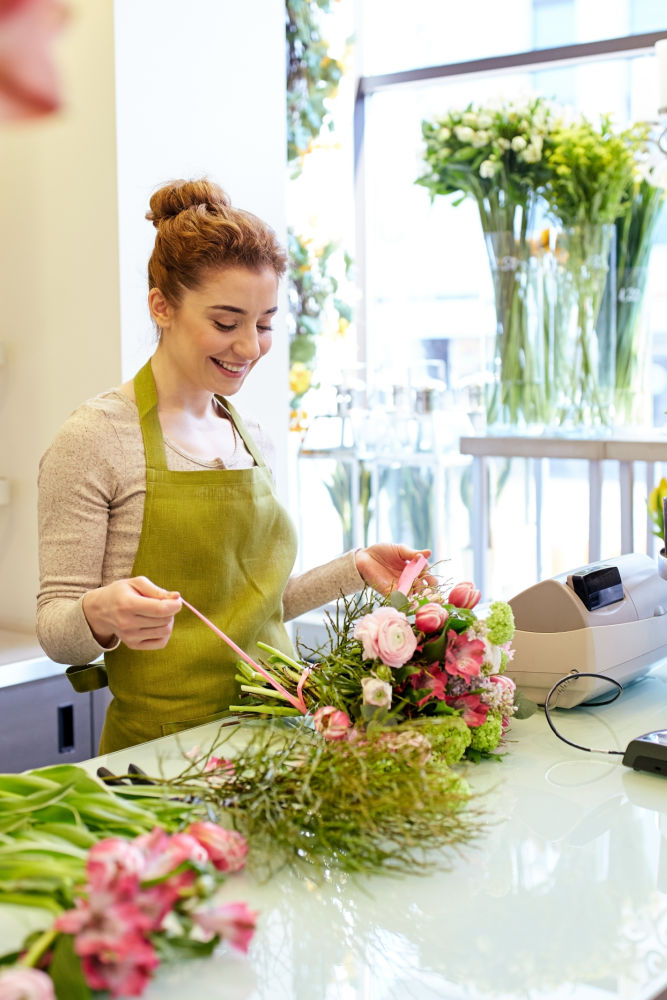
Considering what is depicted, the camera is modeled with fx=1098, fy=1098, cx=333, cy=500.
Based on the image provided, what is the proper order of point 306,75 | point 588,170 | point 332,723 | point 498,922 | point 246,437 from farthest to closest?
point 306,75 < point 588,170 < point 246,437 < point 332,723 < point 498,922

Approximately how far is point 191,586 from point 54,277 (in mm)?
1149

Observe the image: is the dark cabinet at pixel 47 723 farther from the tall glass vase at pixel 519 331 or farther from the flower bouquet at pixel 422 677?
the tall glass vase at pixel 519 331

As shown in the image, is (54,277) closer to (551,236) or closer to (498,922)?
(551,236)

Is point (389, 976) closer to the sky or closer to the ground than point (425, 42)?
closer to the ground

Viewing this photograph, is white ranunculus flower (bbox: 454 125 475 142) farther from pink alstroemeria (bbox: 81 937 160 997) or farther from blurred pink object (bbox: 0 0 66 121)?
pink alstroemeria (bbox: 81 937 160 997)

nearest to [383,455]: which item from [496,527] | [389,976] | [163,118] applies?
[496,527]

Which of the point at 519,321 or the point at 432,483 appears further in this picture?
the point at 432,483

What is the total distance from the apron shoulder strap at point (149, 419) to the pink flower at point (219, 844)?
720 mm

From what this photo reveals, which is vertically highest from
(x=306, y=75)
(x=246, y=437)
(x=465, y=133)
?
(x=306, y=75)

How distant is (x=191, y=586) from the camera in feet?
5.09

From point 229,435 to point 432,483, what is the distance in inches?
69.1

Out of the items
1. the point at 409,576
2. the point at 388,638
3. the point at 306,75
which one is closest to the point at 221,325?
the point at 409,576

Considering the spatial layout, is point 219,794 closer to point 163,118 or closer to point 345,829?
point 345,829

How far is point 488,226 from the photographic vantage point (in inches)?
119
